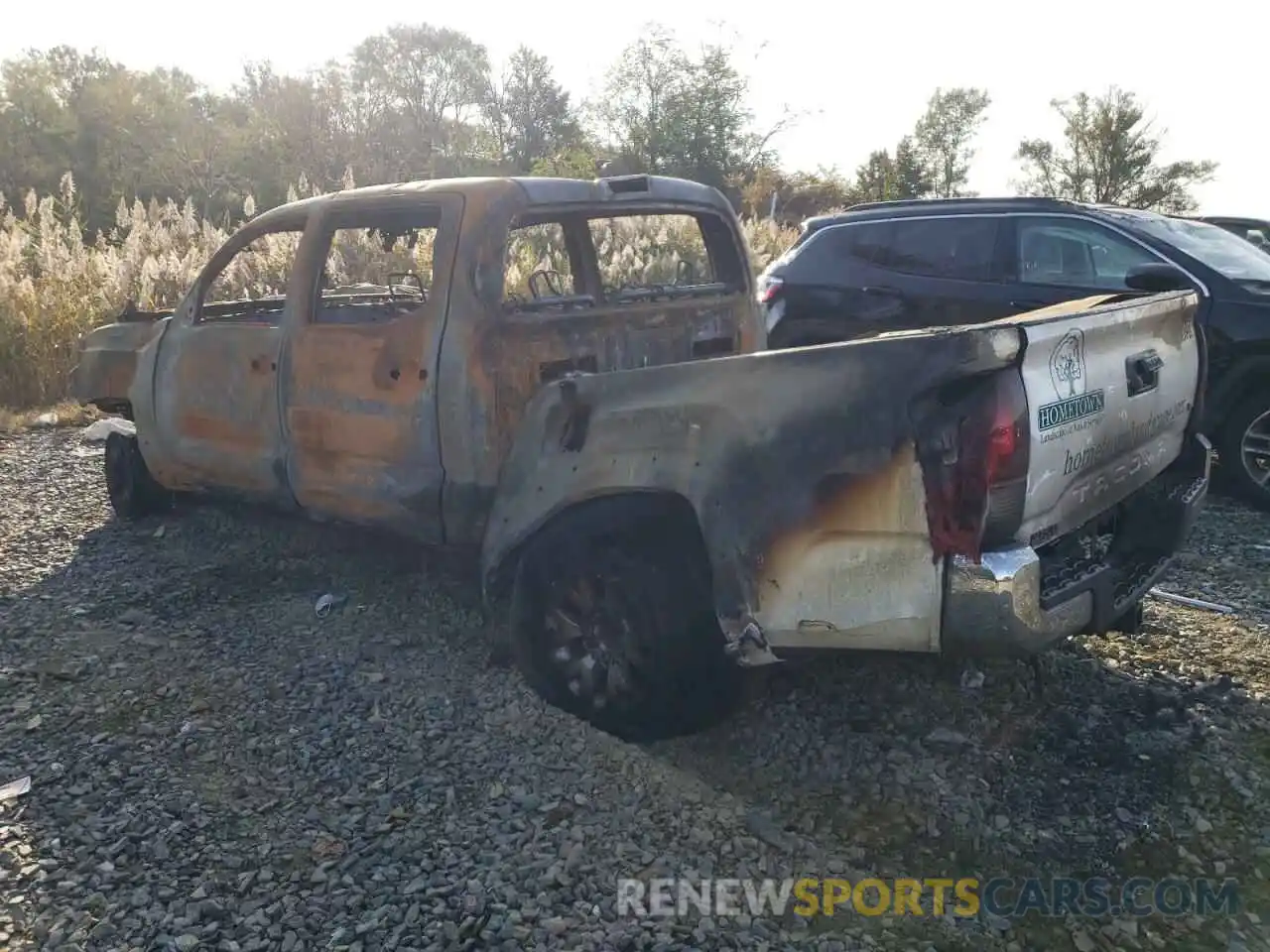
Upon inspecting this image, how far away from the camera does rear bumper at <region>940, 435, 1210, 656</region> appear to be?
2.74 metres

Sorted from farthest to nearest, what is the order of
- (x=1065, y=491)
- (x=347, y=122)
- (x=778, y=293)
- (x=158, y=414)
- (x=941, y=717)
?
(x=347, y=122)
(x=778, y=293)
(x=158, y=414)
(x=941, y=717)
(x=1065, y=491)

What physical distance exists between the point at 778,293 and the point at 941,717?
4813 millimetres

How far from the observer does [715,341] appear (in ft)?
15.8

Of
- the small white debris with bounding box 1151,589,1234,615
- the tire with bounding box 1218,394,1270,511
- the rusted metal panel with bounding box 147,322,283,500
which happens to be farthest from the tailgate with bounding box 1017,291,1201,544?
the rusted metal panel with bounding box 147,322,283,500

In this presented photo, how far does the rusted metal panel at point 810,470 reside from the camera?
2750 millimetres

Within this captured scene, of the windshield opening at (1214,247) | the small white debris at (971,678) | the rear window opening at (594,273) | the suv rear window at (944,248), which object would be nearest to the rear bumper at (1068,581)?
the small white debris at (971,678)

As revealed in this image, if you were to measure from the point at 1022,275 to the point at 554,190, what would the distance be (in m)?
3.97

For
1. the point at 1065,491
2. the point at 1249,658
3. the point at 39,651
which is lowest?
the point at 1249,658

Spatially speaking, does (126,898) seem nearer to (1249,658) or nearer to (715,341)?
(715,341)

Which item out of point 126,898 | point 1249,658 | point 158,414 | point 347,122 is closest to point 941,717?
point 1249,658

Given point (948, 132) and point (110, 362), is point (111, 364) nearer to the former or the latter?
point (110, 362)

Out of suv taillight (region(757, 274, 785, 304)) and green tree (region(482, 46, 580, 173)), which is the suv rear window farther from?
green tree (region(482, 46, 580, 173))

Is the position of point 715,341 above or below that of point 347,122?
below

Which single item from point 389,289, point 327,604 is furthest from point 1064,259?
point 327,604
